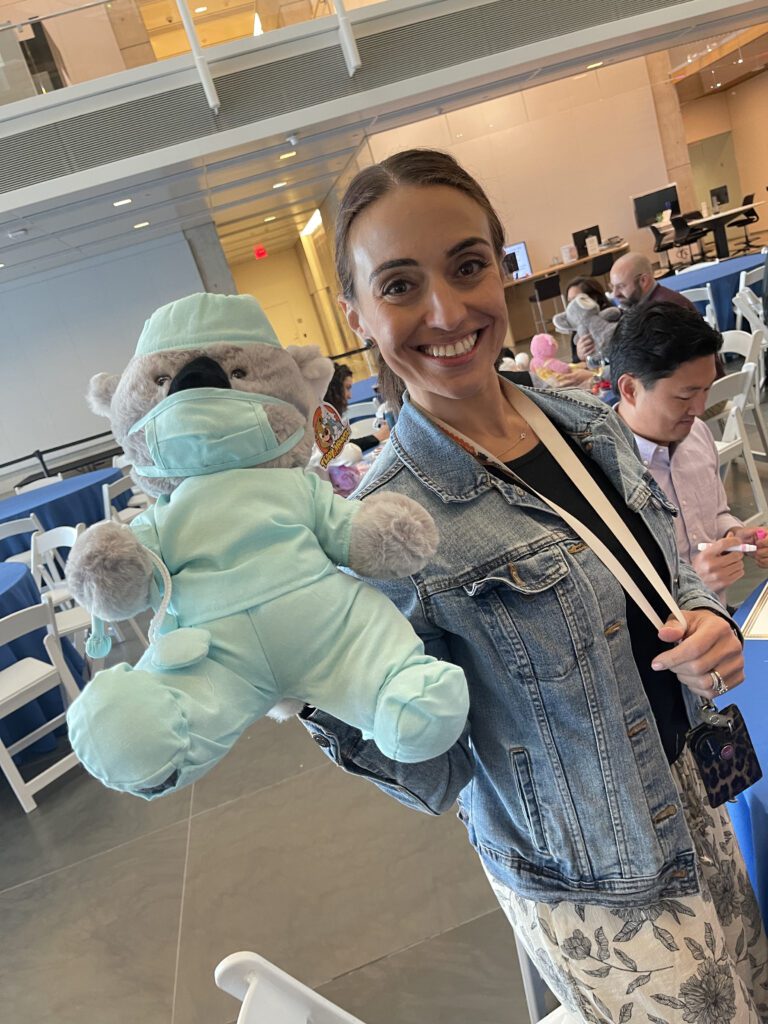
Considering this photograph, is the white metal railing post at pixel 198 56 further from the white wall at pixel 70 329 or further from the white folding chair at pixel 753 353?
the white folding chair at pixel 753 353

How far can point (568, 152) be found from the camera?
509 inches

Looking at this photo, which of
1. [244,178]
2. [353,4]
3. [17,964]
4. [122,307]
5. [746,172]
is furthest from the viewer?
[746,172]

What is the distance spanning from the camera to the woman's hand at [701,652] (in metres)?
0.90

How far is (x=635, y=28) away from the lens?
8.27 m

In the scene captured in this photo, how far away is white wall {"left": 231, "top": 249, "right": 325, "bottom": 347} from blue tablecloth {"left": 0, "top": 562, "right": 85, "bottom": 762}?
1571 centimetres

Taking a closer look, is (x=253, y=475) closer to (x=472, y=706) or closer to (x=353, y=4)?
(x=472, y=706)

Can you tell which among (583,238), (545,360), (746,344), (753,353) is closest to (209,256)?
(583,238)

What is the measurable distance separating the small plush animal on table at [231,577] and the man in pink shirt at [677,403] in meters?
1.42

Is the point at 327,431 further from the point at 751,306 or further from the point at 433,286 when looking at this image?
the point at 751,306

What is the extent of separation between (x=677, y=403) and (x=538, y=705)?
4.61 feet

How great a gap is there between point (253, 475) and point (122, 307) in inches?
495

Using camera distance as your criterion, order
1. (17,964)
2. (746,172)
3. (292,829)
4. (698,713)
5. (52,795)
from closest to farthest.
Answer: (698,713)
(17,964)
(292,829)
(52,795)
(746,172)

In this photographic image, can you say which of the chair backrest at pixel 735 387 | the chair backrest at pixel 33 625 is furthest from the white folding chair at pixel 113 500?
the chair backrest at pixel 735 387

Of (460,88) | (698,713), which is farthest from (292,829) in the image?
(460,88)
